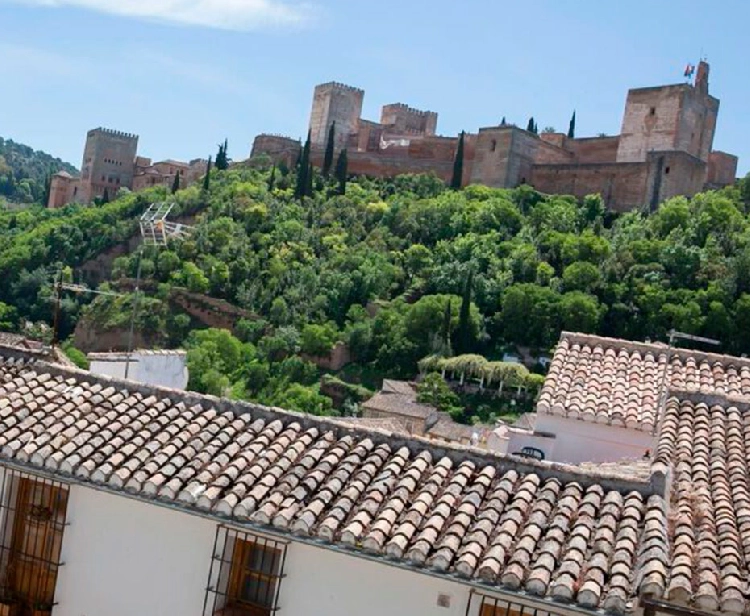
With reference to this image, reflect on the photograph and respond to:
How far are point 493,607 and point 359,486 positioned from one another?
1154 millimetres

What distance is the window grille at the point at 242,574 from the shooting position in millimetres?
5824

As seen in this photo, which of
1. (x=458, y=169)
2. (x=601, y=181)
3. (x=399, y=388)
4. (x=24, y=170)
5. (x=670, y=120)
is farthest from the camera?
(x=24, y=170)

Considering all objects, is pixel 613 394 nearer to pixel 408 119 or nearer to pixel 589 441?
pixel 589 441

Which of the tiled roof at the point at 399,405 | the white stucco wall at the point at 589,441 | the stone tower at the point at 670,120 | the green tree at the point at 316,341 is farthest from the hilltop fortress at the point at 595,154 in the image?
the white stucco wall at the point at 589,441

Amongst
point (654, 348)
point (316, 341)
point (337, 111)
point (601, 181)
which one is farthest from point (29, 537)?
point (337, 111)

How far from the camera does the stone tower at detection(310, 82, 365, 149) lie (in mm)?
71250

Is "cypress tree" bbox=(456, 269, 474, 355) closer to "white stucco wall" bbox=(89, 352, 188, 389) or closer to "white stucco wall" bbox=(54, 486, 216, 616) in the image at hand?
"white stucco wall" bbox=(89, 352, 188, 389)

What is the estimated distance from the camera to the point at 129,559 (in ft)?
20.1

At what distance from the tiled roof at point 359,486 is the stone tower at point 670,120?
48.9 meters

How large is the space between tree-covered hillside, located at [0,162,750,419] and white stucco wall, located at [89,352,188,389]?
18714 mm

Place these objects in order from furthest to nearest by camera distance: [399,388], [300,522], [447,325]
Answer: [447,325]
[399,388]
[300,522]

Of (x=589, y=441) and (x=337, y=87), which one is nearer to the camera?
(x=589, y=441)

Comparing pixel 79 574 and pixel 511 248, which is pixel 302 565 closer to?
pixel 79 574

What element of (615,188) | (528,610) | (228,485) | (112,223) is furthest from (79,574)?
(112,223)
